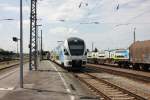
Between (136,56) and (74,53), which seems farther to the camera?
(136,56)

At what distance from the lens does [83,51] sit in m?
40.5

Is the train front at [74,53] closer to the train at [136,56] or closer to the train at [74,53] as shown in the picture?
the train at [74,53]

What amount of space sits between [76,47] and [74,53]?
654 mm

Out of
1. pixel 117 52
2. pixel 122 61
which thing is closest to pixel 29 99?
pixel 122 61

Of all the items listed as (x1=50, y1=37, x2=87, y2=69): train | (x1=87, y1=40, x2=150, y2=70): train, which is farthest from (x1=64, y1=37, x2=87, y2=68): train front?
(x1=87, y1=40, x2=150, y2=70): train

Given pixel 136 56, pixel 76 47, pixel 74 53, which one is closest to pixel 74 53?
pixel 74 53

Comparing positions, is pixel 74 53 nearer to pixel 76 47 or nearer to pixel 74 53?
pixel 74 53

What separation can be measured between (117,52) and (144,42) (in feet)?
62.5

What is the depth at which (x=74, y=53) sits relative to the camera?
4016 centimetres

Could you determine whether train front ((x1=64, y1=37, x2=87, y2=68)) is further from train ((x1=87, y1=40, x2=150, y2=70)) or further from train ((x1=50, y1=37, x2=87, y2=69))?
train ((x1=87, y1=40, x2=150, y2=70))

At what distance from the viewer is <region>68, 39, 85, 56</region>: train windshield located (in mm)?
40156

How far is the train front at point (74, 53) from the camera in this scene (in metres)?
40.0

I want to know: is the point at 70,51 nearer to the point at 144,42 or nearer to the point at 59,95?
the point at 144,42

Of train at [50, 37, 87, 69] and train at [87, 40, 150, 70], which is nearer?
train at [50, 37, 87, 69]
